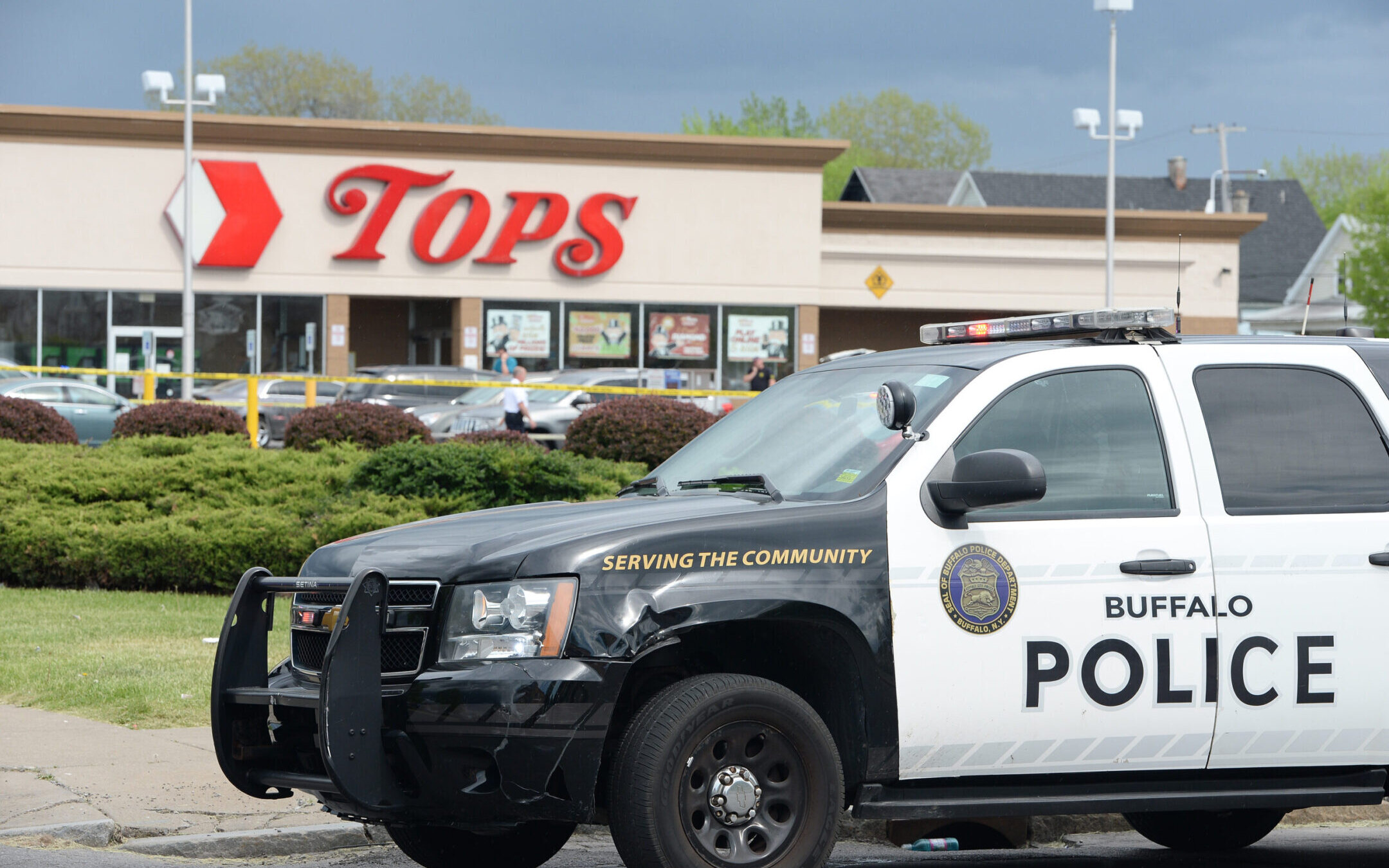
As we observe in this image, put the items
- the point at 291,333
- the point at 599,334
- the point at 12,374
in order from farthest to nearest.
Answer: the point at 599,334 < the point at 291,333 < the point at 12,374

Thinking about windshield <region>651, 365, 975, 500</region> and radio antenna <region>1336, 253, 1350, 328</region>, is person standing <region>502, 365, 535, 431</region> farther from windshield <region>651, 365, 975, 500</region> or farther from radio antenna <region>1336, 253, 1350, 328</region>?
windshield <region>651, 365, 975, 500</region>

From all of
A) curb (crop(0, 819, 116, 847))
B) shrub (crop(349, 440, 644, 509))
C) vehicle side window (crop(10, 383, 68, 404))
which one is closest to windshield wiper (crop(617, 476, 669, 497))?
curb (crop(0, 819, 116, 847))

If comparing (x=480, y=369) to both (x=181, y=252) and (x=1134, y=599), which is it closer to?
(x=181, y=252)

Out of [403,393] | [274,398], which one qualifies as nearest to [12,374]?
[274,398]

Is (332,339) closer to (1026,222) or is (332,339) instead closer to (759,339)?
(759,339)

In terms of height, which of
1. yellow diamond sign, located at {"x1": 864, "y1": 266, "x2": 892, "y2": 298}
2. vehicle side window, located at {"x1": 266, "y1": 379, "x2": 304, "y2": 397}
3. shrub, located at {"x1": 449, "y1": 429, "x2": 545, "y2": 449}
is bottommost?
shrub, located at {"x1": 449, "y1": 429, "x2": 545, "y2": 449}

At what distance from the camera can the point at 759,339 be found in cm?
3978

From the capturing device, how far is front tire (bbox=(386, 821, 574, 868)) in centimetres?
549

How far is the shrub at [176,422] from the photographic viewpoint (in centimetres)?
1662

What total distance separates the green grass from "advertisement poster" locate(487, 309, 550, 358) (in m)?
25.7

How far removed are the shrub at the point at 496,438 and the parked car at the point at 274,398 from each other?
6.57 metres

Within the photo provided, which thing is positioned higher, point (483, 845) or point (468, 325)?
point (468, 325)

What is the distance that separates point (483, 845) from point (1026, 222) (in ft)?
128

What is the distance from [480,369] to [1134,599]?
3303 cm
